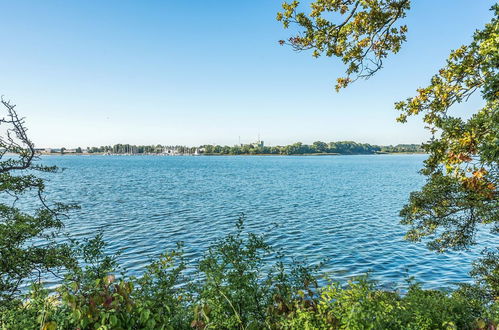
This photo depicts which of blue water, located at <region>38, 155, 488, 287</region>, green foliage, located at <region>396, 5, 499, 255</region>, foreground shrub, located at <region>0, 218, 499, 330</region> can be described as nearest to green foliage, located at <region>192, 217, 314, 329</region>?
foreground shrub, located at <region>0, 218, 499, 330</region>

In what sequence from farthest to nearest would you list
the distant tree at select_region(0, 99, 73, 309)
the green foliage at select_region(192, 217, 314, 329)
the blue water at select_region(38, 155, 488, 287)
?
1. the blue water at select_region(38, 155, 488, 287)
2. the distant tree at select_region(0, 99, 73, 309)
3. the green foliage at select_region(192, 217, 314, 329)

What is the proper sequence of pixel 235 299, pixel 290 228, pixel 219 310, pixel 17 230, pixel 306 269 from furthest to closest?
pixel 290 228 → pixel 17 230 → pixel 306 269 → pixel 235 299 → pixel 219 310

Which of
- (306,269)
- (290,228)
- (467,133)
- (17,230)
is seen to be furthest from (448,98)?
(290,228)

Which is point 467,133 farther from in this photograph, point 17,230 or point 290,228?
point 290,228

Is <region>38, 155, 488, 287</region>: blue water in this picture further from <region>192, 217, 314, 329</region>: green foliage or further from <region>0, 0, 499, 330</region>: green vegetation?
<region>192, 217, 314, 329</region>: green foliage

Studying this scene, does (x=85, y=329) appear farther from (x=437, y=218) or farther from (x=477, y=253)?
(x=477, y=253)

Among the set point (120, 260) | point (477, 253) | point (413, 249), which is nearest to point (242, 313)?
point (120, 260)

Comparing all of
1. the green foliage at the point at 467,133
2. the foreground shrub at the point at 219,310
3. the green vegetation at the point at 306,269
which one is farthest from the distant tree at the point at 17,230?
the green foliage at the point at 467,133

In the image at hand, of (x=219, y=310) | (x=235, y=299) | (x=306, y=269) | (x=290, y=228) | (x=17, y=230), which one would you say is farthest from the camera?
(x=290, y=228)

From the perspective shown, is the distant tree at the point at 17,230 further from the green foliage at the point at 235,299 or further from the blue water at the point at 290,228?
the blue water at the point at 290,228

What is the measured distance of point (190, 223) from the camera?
1063 inches

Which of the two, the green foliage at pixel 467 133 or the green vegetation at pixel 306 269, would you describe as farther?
the green foliage at pixel 467 133

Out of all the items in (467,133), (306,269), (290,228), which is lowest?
(290,228)

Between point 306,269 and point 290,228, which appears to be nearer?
point 306,269
